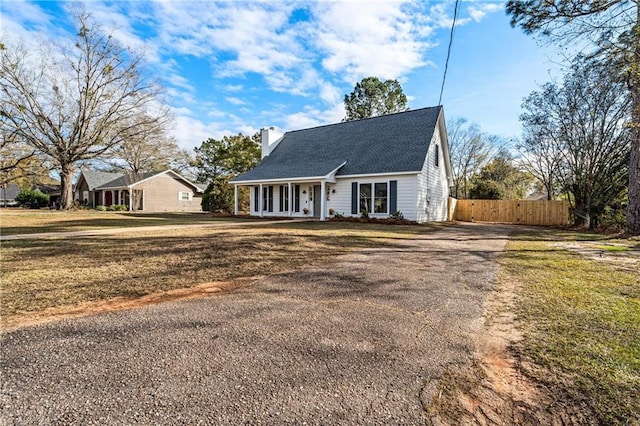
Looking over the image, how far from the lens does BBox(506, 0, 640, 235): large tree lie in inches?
328

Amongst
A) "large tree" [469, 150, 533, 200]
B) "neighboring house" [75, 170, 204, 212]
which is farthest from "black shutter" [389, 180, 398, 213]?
"neighboring house" [75, 170, 204, 212]

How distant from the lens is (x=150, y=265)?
17.4 feet

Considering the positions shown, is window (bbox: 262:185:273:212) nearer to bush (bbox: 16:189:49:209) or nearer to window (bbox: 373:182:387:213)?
window (bbox: 373:182:387:213)

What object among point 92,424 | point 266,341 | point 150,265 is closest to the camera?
point 92,424

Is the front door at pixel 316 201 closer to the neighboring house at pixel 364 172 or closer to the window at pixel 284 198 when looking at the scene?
the neighboring house at pixel 364 172

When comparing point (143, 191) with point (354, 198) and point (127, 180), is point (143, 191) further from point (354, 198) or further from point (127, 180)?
point (354, 198)

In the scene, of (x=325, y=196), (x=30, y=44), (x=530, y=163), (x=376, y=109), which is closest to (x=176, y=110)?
(x=30, y=44)

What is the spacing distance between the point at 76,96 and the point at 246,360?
28649 millimetres

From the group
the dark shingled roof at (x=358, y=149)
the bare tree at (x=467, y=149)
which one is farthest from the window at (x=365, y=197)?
the bare tree at (x=467, y=149)

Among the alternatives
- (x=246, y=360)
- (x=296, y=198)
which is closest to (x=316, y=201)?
(x=296, y=198)

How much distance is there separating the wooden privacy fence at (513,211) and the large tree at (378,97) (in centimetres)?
1667

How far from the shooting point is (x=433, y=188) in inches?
696

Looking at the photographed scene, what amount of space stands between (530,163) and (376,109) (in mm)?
16778

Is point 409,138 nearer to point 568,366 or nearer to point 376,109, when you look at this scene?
point 568,366
